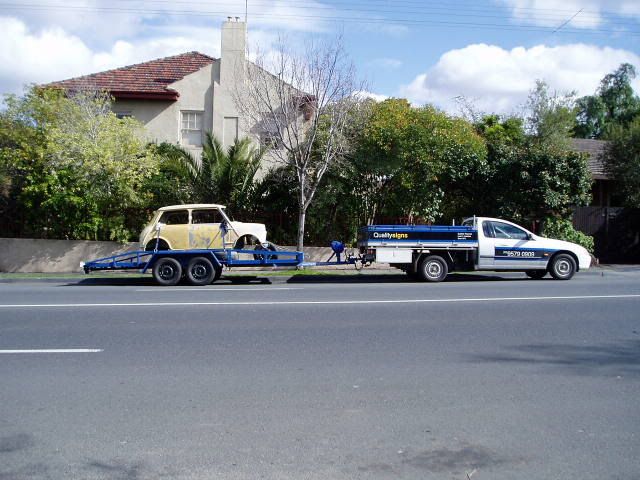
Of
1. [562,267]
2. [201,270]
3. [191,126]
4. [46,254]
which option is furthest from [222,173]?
[562,267]

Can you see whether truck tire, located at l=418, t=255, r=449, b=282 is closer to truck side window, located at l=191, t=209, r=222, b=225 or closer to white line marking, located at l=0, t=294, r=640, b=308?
white line marking, located at l=0, t=294, r=640, b=308

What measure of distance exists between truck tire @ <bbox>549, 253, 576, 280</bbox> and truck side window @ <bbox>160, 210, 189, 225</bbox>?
976cm

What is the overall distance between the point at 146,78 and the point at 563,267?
18.3 m

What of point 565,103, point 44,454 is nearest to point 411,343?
point 44,454

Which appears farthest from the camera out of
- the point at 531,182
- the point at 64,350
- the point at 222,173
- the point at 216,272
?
the point at 531,182

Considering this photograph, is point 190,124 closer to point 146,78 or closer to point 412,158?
point 146,78

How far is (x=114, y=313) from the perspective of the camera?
411 inches

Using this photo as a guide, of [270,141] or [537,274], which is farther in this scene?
[270,141]

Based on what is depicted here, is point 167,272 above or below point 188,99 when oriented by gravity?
below

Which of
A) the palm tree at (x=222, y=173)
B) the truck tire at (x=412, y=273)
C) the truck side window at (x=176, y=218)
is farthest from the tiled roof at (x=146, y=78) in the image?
the truck tire at (x=412, y=273)

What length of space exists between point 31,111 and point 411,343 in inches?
713

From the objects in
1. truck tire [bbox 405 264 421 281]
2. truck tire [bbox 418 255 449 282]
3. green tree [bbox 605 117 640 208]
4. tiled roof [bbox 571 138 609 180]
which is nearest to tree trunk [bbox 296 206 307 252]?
truck tire [bbox 405 264 421 281]

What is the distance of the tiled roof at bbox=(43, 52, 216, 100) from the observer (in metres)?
24.6

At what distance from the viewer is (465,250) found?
16047 mm
